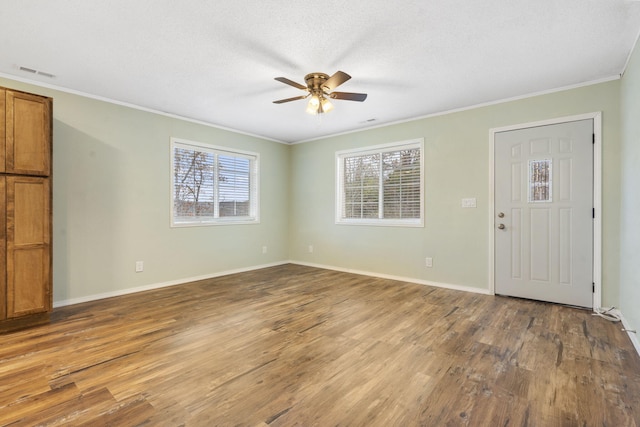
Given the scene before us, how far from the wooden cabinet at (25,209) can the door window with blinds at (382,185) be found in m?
4.01

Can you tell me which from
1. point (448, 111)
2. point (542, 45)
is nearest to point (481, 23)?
point (542, 45)

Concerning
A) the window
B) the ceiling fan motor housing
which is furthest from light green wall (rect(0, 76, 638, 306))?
the ceiling fan motor housing

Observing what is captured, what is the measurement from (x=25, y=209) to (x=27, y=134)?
696mm

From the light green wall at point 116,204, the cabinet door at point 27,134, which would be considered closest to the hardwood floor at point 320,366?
the light green wall at point 116,204

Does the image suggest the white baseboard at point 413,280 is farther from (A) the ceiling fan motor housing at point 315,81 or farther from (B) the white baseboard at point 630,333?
(A) the ceiling fan motor housing at point 315,81

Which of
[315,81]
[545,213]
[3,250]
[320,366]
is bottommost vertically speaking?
[320,366]

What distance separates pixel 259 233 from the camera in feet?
18.7

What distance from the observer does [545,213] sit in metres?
3.54

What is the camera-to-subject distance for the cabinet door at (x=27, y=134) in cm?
271

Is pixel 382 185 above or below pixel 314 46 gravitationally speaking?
below

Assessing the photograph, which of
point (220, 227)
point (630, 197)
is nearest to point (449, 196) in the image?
point (630, 197)

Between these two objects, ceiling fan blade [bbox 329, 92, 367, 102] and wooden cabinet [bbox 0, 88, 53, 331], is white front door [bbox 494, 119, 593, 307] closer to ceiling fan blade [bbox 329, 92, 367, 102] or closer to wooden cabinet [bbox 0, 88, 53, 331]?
ceiling fan blade [bbox 329, 92, 367, 102]

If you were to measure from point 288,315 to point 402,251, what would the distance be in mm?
2290

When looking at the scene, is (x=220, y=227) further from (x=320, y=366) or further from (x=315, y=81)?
(x=320, y=366)
